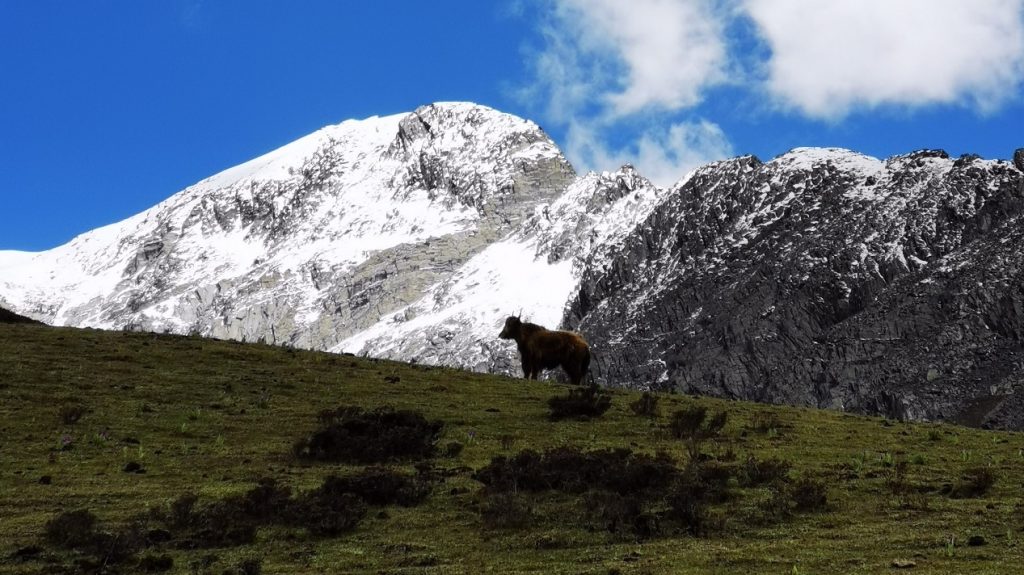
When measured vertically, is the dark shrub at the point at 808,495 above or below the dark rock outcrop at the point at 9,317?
below

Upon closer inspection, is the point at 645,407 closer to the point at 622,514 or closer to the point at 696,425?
the point at 696,425

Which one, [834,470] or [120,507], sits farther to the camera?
[834,470]

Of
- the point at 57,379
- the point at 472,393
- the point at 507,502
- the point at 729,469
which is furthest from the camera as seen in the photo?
the point at 472,393

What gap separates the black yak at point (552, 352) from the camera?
A: 41.4 metres

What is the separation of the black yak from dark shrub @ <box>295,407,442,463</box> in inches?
454

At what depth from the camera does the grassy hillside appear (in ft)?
62.4

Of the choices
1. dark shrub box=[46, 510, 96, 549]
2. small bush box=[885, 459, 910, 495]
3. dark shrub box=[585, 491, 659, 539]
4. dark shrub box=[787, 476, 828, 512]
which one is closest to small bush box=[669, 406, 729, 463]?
small bush box=[885, 459, 910, 495]

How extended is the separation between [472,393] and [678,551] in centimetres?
1813

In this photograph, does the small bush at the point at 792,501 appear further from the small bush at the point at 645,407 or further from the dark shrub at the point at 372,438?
the small bush at the point at 645,407

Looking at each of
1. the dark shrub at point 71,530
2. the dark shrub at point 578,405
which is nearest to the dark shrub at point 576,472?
the dark shrub at point 578,405

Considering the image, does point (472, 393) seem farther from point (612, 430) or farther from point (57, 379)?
point (57, 379)

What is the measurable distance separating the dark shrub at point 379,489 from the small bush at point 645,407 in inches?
417

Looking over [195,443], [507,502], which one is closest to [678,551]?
[507,502]

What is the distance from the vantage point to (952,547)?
18.2 m
